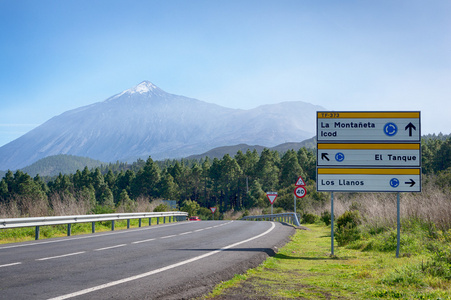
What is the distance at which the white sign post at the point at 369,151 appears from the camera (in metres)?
12.1

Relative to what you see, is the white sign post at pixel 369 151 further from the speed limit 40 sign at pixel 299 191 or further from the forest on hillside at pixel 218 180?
the forest on hillside at pixel 218 180

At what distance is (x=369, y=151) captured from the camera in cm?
1241

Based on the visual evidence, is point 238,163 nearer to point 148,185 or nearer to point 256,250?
point 148,185

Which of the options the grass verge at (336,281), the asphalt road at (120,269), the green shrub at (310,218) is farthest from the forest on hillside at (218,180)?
the grass verge at (336,281)

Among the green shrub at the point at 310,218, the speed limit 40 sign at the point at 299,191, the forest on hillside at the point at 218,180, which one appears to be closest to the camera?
the speed limit 40 sign at the point at 299,191

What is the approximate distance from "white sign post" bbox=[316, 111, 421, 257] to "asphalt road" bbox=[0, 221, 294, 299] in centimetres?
305

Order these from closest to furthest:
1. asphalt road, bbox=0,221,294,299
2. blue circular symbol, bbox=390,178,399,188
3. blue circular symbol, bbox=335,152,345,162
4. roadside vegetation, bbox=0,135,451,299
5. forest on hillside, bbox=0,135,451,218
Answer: asphalt road, bbox=0,221,294,299 → roadside vegetation, bbox=0,135,451,299 → blue circular symbol, bbox=390,178,399,188 → blue circular symbol, bbox=335,152,345,162 → forest on hillside, bbox=0,135,451,218

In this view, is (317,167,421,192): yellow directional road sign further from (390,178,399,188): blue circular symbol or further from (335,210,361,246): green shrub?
(335,210,361,246): green shrub

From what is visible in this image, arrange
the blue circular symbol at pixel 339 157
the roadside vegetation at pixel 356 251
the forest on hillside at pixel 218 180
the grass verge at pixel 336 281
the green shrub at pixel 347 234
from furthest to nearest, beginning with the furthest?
the forest on hillside at pixel 218 180, the green shrub at pixel 347 234, the blue circular symbol at pixel 339 157, the roadside vegetation at pixel 356 251, the grass verge at pixel 336 281

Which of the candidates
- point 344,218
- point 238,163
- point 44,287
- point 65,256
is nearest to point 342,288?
point 44,287

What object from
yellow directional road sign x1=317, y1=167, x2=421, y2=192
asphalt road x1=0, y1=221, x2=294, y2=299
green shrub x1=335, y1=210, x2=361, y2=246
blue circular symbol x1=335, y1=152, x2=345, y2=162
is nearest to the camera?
asphalt road x1=0, y1=221, x2=294, y2=299

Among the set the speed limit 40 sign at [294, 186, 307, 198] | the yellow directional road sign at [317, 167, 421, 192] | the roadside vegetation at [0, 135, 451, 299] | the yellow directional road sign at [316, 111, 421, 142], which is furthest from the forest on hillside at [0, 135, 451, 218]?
the yellow directional road sign at [316, 111, 421, 142]

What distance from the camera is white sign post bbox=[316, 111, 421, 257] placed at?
1209 cm

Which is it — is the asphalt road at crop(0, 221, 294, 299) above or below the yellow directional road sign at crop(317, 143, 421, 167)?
below
